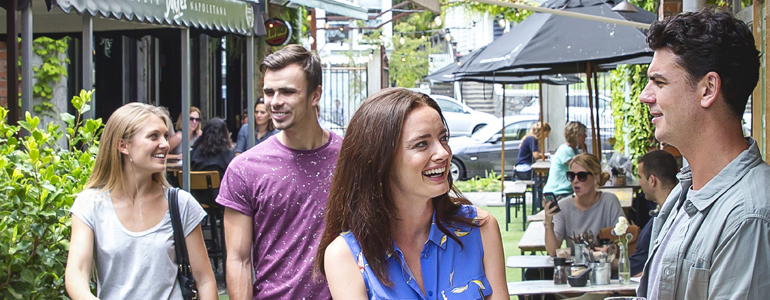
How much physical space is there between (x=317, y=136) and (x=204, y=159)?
5.29 metres

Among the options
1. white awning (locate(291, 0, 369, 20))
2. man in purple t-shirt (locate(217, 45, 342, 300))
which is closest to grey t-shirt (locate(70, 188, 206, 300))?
man in purple t-shirt (locate(217, 45, 342, 300))

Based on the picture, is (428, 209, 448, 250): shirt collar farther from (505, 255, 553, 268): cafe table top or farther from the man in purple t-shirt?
(505, 255, 553, 268): cafe table top

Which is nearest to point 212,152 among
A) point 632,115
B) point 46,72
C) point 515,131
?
point 46,72

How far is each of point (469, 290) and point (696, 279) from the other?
55 cm

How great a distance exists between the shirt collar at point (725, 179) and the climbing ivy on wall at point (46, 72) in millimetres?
7955

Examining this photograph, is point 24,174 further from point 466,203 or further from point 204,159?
point 204,159

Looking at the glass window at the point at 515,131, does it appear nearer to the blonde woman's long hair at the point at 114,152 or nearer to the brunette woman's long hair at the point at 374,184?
the blonde woman's long hair at the point at 114,152

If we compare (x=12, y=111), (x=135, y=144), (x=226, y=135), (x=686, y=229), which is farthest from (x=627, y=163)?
(x=686, y=229)

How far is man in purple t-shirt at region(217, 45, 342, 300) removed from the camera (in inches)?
121

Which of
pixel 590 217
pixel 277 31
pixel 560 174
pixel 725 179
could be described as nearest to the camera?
pixel 725 179

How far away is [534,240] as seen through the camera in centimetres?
675

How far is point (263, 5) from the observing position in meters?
10.5

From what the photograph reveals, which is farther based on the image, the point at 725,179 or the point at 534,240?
the point at 534,240

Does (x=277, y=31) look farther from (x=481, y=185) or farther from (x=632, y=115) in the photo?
(x=481, y=185)
